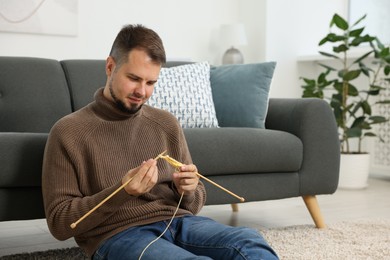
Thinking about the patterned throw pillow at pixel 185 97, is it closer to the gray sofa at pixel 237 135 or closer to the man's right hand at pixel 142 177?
the gray sofa at pixel 237 135

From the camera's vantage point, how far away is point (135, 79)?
152cm

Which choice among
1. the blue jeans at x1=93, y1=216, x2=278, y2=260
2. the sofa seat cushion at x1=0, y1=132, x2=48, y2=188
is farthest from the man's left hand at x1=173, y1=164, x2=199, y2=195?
the sofa seat cushion at x1=0, y1=132, x2=48, y2=188

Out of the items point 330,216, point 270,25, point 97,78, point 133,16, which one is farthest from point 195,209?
point 270,25

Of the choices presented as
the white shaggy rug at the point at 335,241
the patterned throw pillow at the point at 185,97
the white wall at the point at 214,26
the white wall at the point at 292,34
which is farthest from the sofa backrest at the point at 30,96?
the white wall at the point at 292,34

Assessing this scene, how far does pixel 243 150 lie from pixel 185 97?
0.40 m

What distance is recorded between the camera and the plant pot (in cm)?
403

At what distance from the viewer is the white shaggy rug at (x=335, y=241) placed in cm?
216

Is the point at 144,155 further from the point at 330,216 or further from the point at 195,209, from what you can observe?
the point at 330,216

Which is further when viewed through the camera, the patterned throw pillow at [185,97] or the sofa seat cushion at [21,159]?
the patterned throw pillow at [185,97]

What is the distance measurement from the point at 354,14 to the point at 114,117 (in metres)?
3.95

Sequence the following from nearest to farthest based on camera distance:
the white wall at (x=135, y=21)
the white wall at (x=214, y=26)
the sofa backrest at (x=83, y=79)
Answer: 1. the sofa backrest at (x=83, y=79)
2. the white wall at (x=135, y=21)
3. the white wall at (x=214, y=26)

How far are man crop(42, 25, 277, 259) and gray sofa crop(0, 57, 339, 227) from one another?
2.16ft

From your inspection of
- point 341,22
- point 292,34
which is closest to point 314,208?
point 341,22

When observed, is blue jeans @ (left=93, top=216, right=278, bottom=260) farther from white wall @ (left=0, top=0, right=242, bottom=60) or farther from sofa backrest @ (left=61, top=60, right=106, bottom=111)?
white wall @ (left=0, top=0, right=242, bottom=60)
